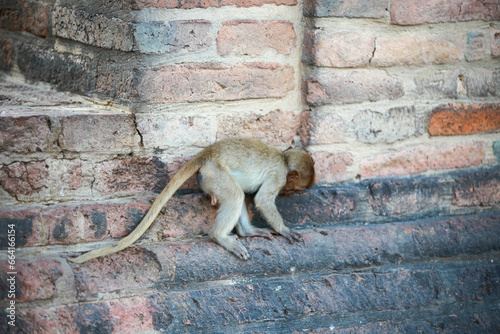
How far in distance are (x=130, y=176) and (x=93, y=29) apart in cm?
70

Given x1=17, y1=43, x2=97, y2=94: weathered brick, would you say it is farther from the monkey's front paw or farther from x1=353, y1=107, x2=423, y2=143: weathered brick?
x1=353, y1=107, x2=423, y2=143: weathered brick

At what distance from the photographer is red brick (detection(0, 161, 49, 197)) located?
6.85 feet

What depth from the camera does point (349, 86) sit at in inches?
91.4

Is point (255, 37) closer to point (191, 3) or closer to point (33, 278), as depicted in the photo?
point (191, 3)

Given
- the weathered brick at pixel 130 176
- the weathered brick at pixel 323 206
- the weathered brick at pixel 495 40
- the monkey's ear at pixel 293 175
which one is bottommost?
the weathered brick at pixel 323 206

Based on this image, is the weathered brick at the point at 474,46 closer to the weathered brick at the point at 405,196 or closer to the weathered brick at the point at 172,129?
the weathered brick at the point at 405,196

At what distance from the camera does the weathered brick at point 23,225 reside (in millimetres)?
2027

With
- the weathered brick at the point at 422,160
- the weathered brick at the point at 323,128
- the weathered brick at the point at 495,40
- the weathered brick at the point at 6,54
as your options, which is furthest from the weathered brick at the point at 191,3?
the weathered brick at the point at 495,40

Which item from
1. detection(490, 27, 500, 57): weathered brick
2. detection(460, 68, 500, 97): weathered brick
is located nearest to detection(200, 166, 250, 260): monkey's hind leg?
detection(460, 68, 500, 97): weathered brick

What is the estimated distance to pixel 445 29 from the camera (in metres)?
2.41

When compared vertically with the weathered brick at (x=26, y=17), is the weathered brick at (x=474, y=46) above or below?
below

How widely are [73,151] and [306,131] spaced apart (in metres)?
1.08

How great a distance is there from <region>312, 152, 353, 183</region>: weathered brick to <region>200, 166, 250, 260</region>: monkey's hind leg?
40 centimetres

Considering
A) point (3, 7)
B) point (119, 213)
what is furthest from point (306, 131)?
point (3, 7)
